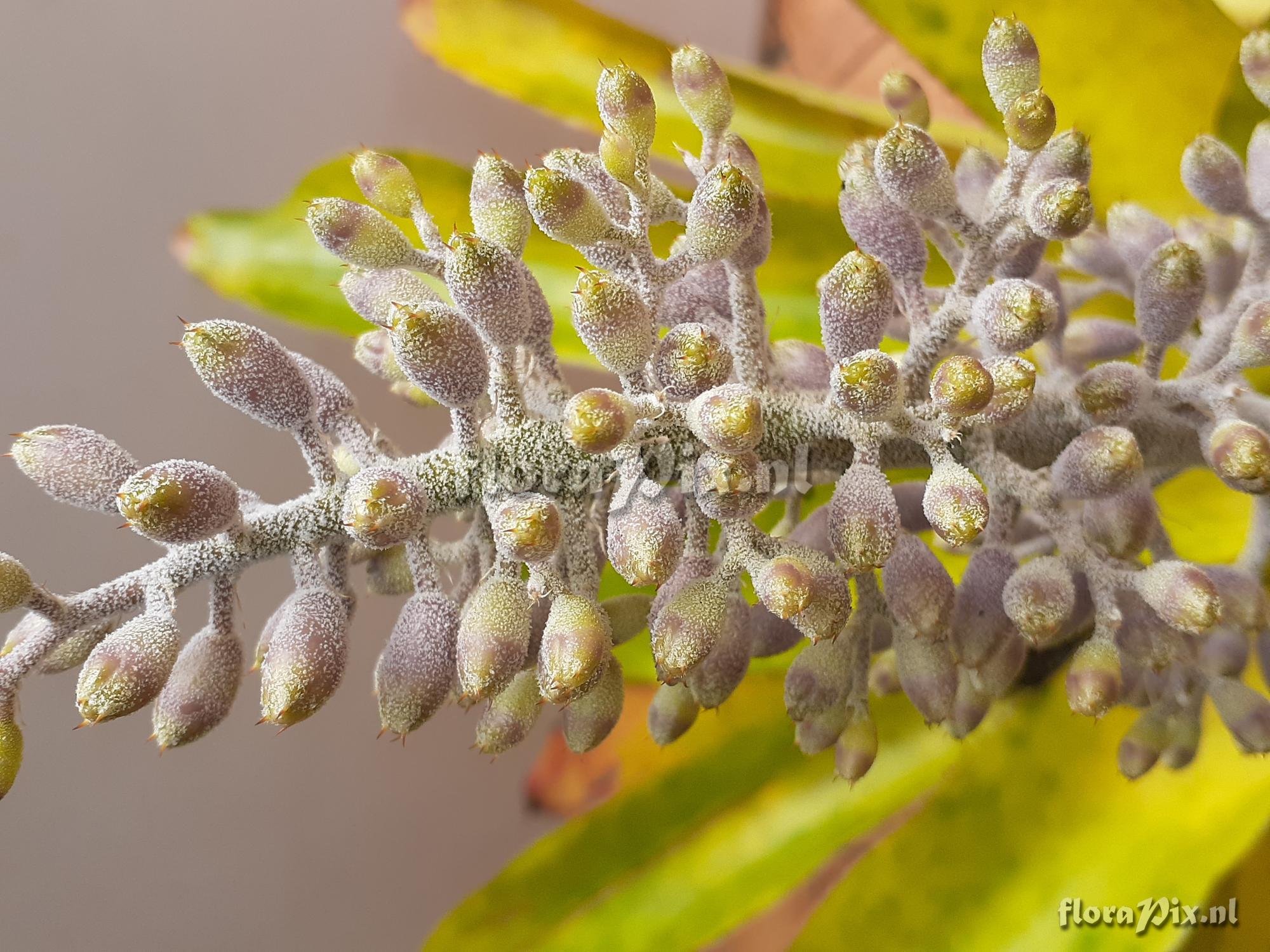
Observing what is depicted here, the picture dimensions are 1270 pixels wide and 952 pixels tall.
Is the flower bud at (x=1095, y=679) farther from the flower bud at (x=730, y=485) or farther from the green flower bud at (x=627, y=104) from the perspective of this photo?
the green flower bud at (x=627, y=104)

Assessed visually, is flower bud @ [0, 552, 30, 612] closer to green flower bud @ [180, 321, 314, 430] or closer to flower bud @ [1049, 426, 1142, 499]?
green flower bud @ [180, 321, 314, 430]

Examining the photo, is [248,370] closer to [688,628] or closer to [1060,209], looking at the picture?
[688,628]

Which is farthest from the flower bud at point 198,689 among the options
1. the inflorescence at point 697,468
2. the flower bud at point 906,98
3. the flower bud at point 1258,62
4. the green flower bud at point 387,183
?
the flower bud at point 1258,62

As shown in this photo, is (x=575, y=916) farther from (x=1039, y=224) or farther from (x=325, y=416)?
(x=1039, y=224)

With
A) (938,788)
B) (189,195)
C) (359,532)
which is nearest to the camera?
(359,532)

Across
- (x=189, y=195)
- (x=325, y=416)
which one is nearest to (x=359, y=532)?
(x=325, y=416)

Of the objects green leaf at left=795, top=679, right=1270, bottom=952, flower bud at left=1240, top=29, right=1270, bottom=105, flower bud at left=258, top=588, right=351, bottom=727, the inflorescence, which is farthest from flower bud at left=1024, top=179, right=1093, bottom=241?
green leaf at left=795, top=679, right=1270, bottom=952

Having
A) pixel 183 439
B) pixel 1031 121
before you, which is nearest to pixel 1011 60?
pixel 1031 121
